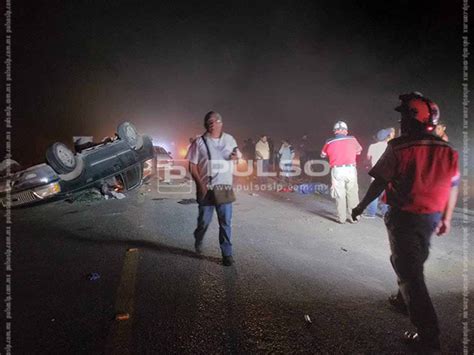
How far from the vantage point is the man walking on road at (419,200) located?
2235 mm

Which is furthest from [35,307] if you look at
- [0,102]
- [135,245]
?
[0,102]

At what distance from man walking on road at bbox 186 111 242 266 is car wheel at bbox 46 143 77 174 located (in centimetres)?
355

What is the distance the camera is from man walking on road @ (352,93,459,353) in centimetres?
223

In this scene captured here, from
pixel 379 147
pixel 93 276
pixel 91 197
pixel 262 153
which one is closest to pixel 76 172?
pixel 91 197

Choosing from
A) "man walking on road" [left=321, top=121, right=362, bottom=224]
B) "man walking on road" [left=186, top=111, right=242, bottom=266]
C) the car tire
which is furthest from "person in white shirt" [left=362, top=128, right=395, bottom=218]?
the car tire

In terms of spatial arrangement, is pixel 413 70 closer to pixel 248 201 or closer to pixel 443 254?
pixel 248 201

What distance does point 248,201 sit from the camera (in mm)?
8359

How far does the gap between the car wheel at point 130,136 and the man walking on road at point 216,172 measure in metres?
4.16

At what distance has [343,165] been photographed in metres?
5.91

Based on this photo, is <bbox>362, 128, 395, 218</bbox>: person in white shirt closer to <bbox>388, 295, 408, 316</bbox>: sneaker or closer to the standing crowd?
<bbox>388, 295, 408, 316</bbox>: sneaker

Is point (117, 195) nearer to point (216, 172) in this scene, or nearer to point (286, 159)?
point (216, 172)

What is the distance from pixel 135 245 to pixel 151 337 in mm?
2365

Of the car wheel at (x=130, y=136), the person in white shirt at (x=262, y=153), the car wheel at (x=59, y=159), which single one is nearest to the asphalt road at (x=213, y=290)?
the car wheel at (x=59, y=159)

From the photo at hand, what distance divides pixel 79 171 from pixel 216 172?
3983mm
